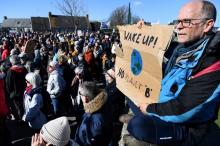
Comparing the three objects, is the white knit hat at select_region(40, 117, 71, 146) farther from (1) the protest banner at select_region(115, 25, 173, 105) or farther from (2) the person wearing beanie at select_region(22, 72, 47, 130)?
(2) the person wearing beanie at select_region(22, 72, 47, 130)

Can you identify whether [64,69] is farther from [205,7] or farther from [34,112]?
[205,7]

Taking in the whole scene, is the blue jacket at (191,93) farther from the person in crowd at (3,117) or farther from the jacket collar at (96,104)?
the person in crowd at (3,117)

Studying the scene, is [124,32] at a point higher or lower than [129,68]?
higher

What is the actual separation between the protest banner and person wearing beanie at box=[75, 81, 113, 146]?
1.03 m

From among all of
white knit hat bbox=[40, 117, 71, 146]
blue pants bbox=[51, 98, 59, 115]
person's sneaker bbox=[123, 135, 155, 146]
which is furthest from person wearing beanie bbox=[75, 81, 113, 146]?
blue pants bbox=[51, 98, 59, 115]

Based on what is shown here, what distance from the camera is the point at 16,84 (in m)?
8.53

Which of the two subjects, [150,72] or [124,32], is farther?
[124,32]

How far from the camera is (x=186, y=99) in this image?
2.39 metres

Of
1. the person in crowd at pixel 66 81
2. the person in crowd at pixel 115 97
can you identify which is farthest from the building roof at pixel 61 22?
the person in crowd at pixel 115 97

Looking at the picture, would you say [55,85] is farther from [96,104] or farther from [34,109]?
[96,104]

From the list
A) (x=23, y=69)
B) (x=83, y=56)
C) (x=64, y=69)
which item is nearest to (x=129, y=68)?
(x=23, y=69)

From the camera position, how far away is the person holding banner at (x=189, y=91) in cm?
238

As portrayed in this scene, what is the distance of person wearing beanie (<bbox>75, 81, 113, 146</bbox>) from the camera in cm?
454

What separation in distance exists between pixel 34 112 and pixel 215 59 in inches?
177
